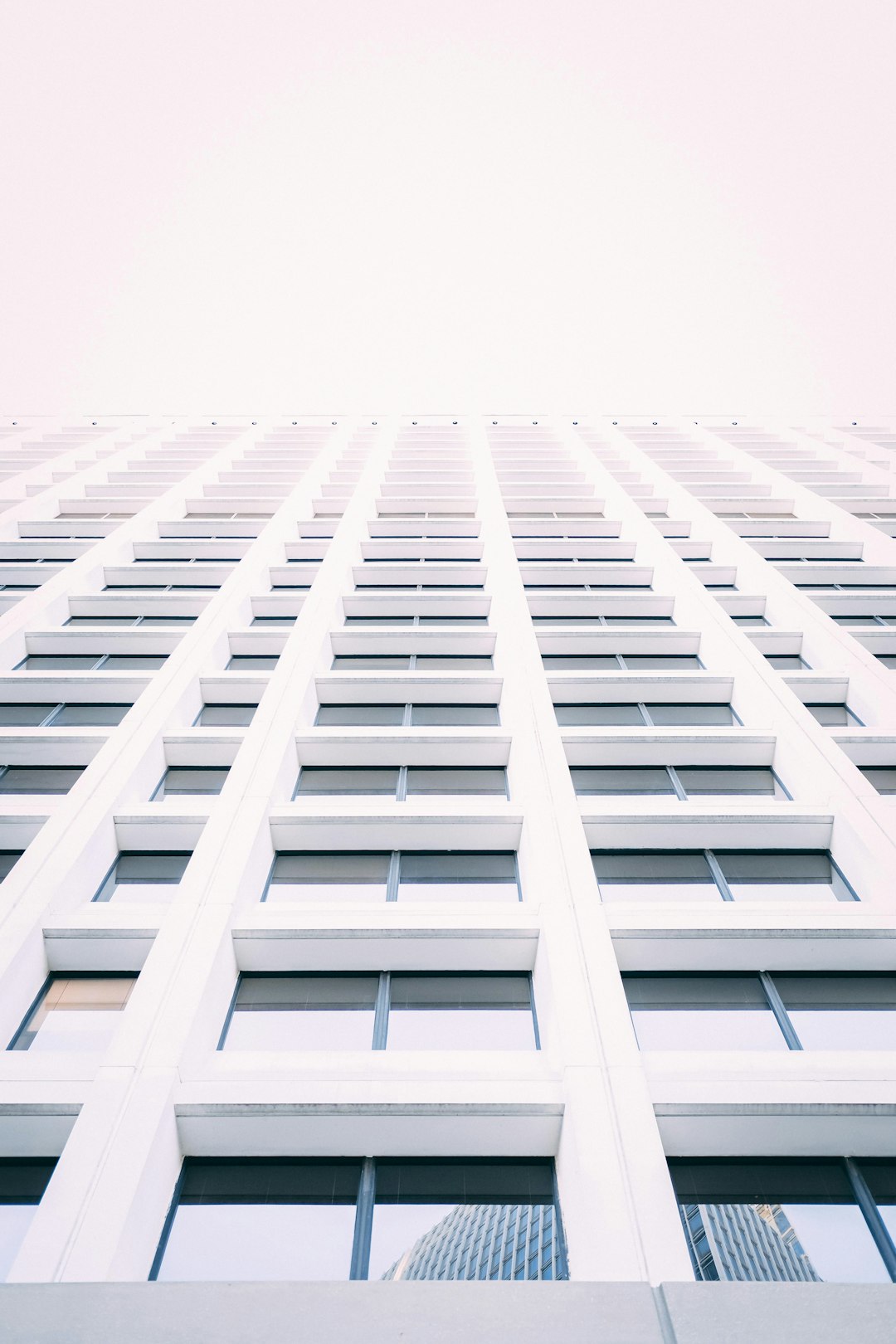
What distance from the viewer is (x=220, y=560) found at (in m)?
24.8

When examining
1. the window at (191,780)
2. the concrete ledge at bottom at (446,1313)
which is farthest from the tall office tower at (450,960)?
the window at (191,780)

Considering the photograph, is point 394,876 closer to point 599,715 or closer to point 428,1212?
point 428,1212

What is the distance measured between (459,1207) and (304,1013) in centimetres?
269

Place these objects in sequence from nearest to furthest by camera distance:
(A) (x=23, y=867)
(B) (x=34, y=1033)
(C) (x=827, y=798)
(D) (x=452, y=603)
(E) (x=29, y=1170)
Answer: (E) (x=29, y=1170)
(B) (x=34, y=1033)
(A) (x=23, y=867)
(C) (x=827, y=798)
(D) (x=452, y=603)

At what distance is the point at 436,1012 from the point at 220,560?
18007 mm

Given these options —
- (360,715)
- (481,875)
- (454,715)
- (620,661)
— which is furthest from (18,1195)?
(620,661)

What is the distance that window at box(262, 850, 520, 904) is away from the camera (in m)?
11.6

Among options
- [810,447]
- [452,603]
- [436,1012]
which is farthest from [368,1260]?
[810,447]

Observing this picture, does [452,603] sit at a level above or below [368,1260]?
above

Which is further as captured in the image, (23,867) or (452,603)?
(452,603)

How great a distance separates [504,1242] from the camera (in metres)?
9.33

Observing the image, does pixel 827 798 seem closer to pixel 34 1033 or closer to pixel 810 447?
pixel 34 1033

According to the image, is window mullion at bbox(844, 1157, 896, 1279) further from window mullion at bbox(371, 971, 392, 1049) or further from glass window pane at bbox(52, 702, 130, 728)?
glass window pane at bbox(52, 702, 130, 728)

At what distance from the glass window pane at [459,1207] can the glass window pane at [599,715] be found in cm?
907
